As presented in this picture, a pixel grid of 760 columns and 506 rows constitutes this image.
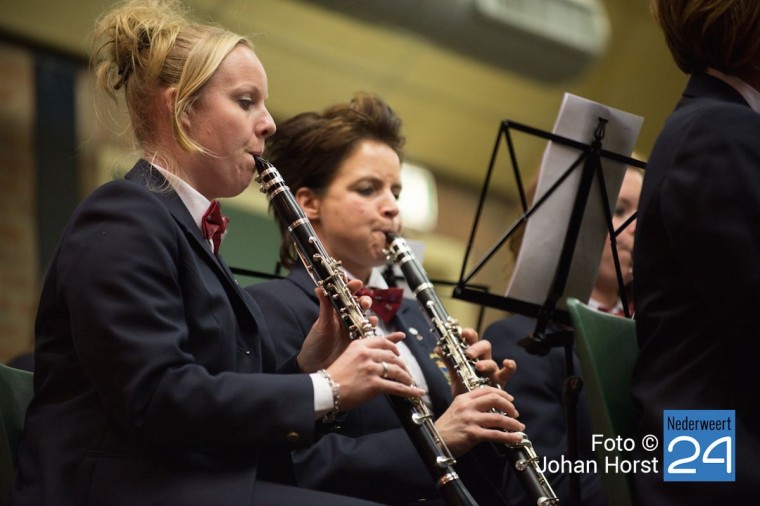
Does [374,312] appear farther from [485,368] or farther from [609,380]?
[609,380]

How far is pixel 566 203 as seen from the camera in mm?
2518

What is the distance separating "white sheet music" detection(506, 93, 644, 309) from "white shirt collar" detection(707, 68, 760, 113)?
597 millimetres

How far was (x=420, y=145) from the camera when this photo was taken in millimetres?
6805

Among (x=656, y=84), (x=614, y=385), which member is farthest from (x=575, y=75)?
(x=614, y=385)

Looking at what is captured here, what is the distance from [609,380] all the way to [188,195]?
83 centimetres

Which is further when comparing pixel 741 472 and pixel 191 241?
pixel 191 241

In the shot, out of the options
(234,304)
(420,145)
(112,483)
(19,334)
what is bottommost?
(19,334)

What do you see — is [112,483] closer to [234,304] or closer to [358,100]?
[234,304]

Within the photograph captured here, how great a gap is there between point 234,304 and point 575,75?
4125 mm

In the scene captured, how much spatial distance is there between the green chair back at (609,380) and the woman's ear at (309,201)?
98cm

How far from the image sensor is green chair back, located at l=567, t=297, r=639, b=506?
1.85m

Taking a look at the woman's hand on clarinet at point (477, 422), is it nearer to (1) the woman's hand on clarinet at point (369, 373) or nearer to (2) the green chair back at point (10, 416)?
(1) the woman's hand on clarinet at point (369, 373)

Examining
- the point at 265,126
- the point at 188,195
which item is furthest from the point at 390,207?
the point at 188,195

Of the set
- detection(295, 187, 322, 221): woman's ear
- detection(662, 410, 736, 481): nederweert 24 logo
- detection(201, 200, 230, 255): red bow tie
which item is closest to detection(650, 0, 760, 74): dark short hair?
detection(662, 410, 736, 481): nederweert 24 logo
